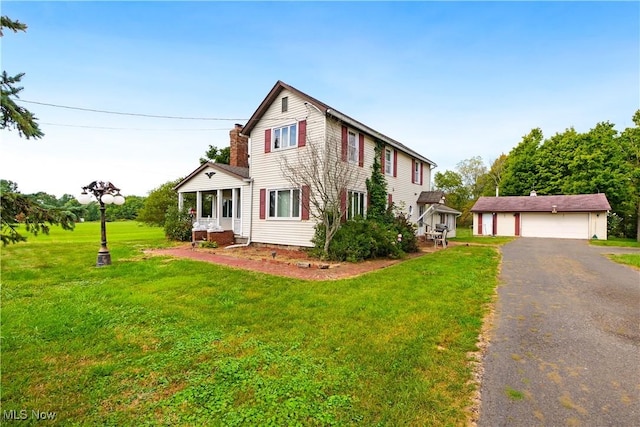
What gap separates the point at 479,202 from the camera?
3244cm

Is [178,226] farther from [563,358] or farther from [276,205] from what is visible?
[563,358]

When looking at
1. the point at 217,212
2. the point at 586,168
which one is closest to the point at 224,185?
the point at 217,212

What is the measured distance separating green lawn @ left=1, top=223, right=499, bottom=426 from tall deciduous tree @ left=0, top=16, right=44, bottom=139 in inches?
100

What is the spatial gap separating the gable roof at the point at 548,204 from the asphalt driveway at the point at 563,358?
2416 cm

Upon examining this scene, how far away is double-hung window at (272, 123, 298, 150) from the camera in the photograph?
14055 mm

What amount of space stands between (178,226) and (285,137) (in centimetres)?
903

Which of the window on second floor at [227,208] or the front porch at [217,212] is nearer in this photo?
the front porch at [217,212]

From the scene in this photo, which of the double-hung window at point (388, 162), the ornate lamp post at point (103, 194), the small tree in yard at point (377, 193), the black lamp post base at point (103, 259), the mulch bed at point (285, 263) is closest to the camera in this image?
the mulch bed at point (285, 263)

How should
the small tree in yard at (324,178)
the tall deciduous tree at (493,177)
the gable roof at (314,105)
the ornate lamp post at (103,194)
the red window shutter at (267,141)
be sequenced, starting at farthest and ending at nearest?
1. the tall deciduous tree at (493,177)
2. the red window shutter at (267,141)
3. the gable roof at (314,105)
4. the small tree in yard at (324,178)
5. the ornate lamp post at (103,194)

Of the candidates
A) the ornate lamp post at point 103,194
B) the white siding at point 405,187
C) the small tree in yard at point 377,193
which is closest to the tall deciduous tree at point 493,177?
the white siding at point 405,187

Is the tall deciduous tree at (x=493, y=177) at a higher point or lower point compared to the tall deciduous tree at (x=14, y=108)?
higher

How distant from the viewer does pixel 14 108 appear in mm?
2473

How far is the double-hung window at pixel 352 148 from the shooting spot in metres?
14.1

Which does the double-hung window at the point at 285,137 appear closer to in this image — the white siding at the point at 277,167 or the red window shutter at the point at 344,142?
the white siding at the point at 277,167
